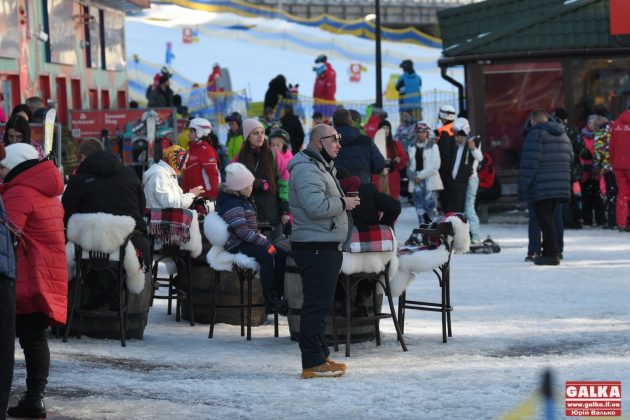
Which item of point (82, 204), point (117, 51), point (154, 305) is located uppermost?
point (117, 51)

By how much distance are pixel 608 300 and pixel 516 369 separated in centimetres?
449

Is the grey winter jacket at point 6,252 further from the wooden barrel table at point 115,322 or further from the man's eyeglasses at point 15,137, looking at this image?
the man's eyeglasses at point 15,137

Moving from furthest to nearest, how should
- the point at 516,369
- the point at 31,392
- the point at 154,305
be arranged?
the point at 154,305, the point at 516,369, the point at 31,392

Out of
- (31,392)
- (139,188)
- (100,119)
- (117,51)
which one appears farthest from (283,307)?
(117,51)

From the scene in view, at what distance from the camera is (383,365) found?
12.0 meters

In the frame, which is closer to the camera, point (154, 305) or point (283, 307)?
point (283, 307)

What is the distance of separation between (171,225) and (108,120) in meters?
12.6

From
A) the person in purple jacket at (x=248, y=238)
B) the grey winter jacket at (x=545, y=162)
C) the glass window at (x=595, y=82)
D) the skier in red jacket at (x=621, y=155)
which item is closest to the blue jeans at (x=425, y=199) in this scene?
the grey winter jacket at (x=545, y=162)

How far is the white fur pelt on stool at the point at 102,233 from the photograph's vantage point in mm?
13156

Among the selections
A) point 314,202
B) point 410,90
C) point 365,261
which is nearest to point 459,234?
point 365,261

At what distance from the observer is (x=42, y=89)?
2797 cm

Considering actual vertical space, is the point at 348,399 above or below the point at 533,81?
below

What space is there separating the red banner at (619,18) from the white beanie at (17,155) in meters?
19.3

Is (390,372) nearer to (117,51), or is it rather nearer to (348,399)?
(348,399)
